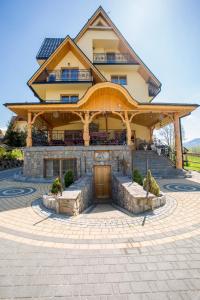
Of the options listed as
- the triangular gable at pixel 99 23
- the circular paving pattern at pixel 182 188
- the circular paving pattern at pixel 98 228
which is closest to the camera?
the circular paving pattern at pixel 98 228

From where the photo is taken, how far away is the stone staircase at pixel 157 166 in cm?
1409

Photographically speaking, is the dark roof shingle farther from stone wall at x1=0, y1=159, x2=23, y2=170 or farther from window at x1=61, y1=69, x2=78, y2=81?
stone wall at x1=0, y1=159, x2=23, y2=170

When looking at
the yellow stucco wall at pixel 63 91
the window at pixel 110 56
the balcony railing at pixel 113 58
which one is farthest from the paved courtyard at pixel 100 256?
the window at pixel 110 56

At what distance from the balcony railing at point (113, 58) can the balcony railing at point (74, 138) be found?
294 inches

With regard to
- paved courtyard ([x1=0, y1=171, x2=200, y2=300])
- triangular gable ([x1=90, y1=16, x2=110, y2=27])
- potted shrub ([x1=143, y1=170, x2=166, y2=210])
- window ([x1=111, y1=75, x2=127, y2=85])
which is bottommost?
paved courtyard ([x1=0, y1=171, x2=200, y2=300])

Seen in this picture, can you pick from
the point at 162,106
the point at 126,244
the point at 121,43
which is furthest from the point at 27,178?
the point at 121,43

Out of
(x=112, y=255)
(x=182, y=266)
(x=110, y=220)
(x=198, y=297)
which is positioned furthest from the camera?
(x=110, y=220)

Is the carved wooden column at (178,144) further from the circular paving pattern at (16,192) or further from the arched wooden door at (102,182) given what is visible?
the circular paving pattern at (16,192)

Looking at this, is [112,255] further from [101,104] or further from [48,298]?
[101,104]

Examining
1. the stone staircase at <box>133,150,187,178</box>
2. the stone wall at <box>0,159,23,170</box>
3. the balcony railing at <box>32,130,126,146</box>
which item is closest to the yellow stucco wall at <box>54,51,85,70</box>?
the balcony railing at <box>32,130,126,146</box>

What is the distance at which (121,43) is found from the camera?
19.8 m

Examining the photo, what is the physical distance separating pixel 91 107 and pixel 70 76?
6.39 metres

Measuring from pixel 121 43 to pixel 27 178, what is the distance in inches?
669

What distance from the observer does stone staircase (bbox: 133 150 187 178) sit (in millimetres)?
14086
